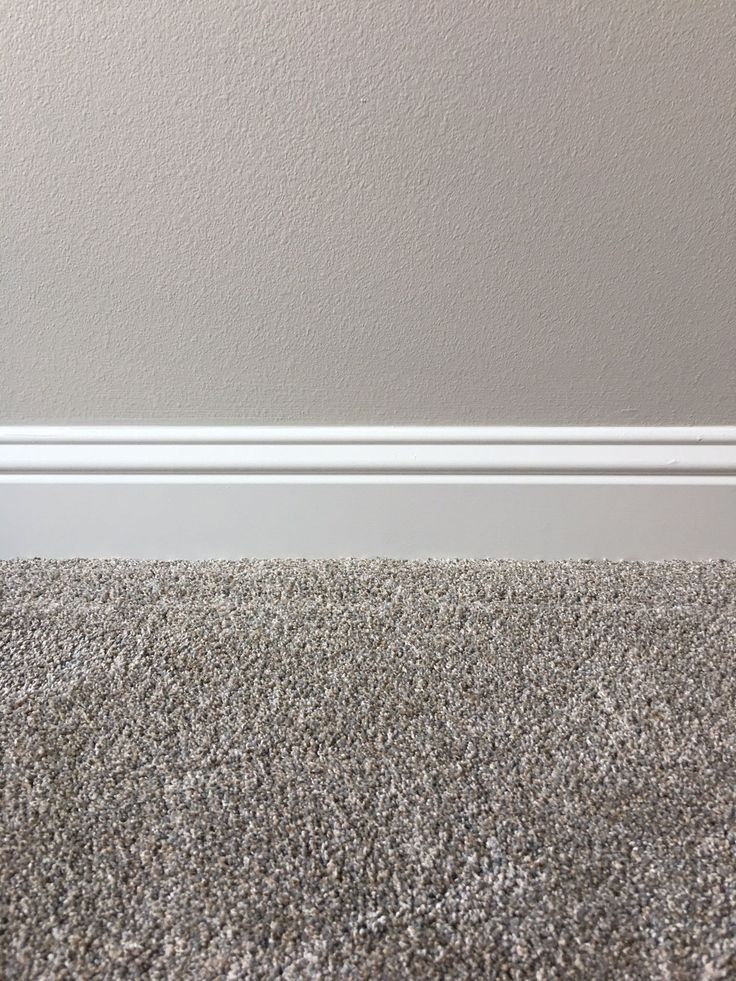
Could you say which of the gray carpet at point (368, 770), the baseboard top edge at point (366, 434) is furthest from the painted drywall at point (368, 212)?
the gray carpet at point (368, 770)

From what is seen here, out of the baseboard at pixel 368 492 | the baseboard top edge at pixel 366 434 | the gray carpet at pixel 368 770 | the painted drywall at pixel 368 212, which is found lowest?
the gray carpet at pixel 368 770

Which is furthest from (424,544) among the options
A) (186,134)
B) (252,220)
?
(186,134)

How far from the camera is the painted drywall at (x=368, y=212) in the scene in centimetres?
72

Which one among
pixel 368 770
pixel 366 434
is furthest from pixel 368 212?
pixel 368 770

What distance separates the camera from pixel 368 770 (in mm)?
639

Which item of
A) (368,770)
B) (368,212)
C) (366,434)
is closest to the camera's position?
(368,770)

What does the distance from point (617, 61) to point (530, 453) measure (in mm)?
422

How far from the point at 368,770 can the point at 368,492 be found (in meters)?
0.37

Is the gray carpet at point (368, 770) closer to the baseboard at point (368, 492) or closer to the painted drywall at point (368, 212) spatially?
the baseboard at point (368, 492)

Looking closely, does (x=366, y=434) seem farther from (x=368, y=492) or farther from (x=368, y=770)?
(x=368, y=770)

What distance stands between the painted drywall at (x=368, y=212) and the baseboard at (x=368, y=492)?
31 mm

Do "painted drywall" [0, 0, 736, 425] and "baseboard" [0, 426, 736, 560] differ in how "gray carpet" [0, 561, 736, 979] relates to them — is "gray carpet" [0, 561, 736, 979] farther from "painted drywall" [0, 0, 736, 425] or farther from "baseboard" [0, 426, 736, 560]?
"painted drywall" [0, 0, 736, 425]

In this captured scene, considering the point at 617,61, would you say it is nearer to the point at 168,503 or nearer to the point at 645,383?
the point at 645,383

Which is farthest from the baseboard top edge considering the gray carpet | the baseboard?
the gray carpet
